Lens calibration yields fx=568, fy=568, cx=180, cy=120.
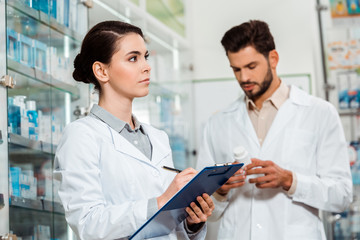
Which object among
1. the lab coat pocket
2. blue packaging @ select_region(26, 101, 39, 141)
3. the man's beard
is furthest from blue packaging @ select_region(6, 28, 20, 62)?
the lab coat pocket

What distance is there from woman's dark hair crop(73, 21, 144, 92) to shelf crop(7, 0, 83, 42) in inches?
31.8

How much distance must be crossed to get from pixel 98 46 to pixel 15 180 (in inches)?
37.5

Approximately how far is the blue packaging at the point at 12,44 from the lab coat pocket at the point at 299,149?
1331 mm

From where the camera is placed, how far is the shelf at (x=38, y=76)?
8.38 ft

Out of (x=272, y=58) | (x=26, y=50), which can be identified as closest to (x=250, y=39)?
(x=272, y=58)

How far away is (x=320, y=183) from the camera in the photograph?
2.67 meters

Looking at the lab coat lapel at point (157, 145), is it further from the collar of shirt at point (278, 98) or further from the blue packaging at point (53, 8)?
the blue packaging at point (53, 8)

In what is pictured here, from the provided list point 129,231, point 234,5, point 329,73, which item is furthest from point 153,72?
point 129,231

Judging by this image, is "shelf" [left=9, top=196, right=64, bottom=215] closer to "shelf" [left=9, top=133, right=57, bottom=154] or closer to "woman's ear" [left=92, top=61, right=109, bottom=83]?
"shelf" [left=9, top=133, right=57, bottom=154]

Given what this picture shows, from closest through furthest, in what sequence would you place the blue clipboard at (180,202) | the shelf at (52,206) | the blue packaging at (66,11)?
1. the blue clipboard at (180,202)
2. the shelf at (52,206)
3. the blue packaging at (66,11)

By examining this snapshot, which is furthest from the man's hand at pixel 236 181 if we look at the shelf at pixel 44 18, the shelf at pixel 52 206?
the shelf at pixel 44 18

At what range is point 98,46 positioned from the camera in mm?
1868

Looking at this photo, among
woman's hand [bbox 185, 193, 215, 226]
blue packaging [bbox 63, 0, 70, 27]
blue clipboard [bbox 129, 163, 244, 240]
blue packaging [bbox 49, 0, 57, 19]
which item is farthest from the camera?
blue packaging [bbox 63, 0, 70, 27]

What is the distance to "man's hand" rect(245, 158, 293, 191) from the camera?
2.57 metres
